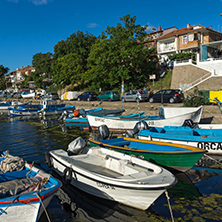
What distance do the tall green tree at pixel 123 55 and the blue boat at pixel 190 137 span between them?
76.3 feet

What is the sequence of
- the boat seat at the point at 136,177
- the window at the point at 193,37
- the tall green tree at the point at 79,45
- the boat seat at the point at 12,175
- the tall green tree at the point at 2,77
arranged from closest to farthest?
1. the boat seat at the point at 136,177
2. the boat seat at the point at 12,175
3. the window at the point at 193,37
4. the tall green tree at the point at 79,45
5. the tall green tree at the point at 2,77

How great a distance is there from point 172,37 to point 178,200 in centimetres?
3875

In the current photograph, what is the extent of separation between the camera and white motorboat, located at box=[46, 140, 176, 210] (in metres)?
6.02

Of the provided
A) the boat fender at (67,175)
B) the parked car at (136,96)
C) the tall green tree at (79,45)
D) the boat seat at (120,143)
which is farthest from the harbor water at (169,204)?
the tall green tree at (79,45)

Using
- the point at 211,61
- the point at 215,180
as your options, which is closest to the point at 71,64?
the point at 211,61

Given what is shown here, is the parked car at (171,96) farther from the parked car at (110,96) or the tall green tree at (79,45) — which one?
the tall green tree at (79,45)

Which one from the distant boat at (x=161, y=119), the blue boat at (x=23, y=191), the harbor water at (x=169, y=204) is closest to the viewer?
the blue boat at (x=23, y=191)

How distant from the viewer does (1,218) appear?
5.17 metres

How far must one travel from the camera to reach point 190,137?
1061 cm

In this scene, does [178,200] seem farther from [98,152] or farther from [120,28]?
[120,28]

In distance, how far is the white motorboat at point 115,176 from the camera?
602 centimetres

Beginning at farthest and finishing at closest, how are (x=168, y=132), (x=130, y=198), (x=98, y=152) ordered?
(x=168, y=132) < (x=98, y=152) < (x=130, y=198)

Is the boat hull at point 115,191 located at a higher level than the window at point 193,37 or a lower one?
lower

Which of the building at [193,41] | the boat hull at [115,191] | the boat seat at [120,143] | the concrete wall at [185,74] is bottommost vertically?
the boat hull at [115,191]
